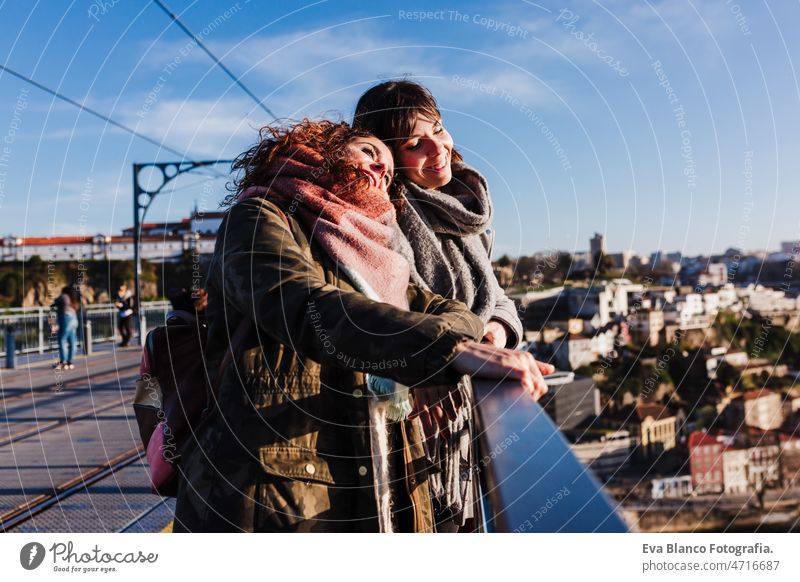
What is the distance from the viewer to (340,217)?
1169mm

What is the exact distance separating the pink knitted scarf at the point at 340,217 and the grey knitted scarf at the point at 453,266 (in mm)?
229

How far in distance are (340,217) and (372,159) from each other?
0.59 ft

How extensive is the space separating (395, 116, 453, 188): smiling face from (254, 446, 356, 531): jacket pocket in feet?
2.28

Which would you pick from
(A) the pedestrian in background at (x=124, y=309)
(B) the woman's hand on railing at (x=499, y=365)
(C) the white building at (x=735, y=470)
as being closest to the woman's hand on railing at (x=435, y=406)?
(B) the woman's hand on railing at (x=499, y=365)

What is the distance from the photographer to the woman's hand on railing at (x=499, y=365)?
0.95 meters

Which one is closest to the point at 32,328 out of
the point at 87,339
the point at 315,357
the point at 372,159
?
the point at 87,339

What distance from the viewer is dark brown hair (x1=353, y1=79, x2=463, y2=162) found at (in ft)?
5.03

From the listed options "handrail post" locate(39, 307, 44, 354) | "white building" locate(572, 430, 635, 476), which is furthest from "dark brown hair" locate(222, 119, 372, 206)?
"white building" locate(572, 430, 635, 476)

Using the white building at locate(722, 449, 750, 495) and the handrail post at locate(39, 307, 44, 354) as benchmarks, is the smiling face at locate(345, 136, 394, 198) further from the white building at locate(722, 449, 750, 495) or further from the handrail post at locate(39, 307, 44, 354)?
the white building at locate(722, 449, 750, 495)

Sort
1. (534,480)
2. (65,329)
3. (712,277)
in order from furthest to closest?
(65,329) < (712,277) < (534,480)

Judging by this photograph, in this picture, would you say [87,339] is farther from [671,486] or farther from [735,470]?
[671,486]

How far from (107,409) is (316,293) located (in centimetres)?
725

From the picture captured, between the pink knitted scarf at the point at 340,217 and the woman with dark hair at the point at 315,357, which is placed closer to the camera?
the woman with dark hair at the point at 315,357

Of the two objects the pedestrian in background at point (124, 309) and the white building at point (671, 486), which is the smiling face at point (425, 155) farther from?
the white building at point (671, 486)
